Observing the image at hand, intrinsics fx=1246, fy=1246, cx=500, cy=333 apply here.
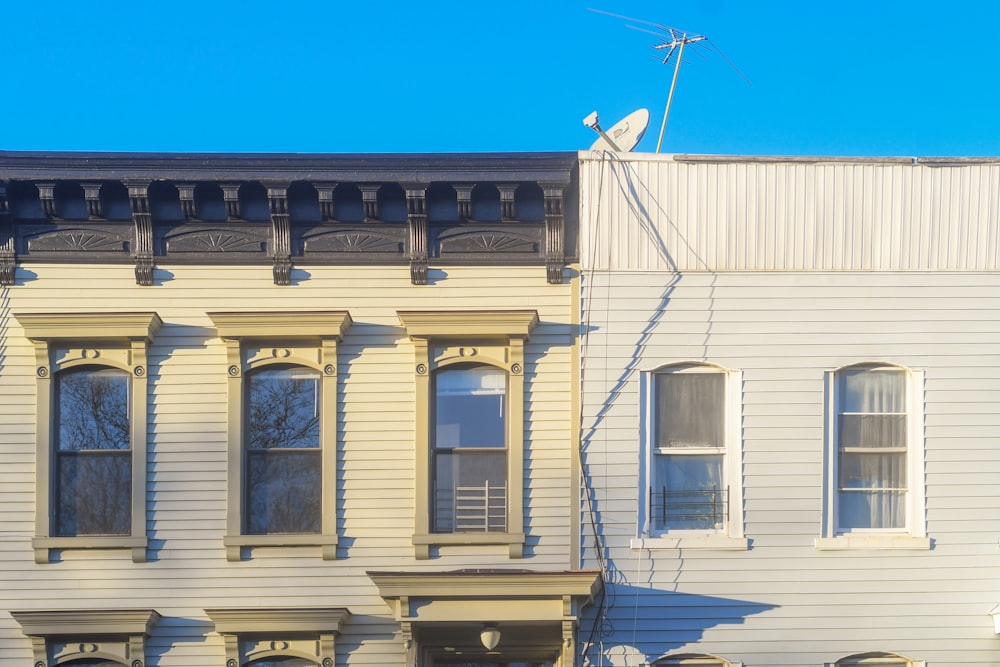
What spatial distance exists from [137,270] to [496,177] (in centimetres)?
408

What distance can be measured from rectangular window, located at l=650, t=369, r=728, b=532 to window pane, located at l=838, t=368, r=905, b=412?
1375mm

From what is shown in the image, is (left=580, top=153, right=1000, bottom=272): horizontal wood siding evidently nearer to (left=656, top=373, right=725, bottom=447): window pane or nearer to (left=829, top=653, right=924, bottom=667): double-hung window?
(left=656, top=373, right=725, bottom=447): window pane

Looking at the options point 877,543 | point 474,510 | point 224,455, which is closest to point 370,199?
point 224,455

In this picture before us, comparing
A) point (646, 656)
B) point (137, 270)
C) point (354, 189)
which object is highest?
point (354, 189)

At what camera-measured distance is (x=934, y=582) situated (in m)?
13.3

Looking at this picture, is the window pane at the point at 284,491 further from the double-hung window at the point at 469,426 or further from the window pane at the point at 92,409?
the window pane at the point at 92,409

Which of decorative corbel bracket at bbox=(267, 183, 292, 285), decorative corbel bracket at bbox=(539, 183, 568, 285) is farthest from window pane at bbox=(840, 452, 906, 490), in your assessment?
decorative corbel bracket at bbox=(267, 183, 292, 285)

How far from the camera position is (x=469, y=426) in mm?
13672

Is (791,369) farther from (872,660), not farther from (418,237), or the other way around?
(418,237)

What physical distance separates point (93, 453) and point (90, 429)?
0.88 feet

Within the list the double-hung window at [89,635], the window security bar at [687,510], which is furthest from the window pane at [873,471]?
the double-hung window at [89,635]

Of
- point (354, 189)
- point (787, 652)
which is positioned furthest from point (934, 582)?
point (354, 189)

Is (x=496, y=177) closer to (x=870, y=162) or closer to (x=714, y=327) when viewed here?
(x=714, y=327)

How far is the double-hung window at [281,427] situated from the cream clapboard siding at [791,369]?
2790 millimetres
